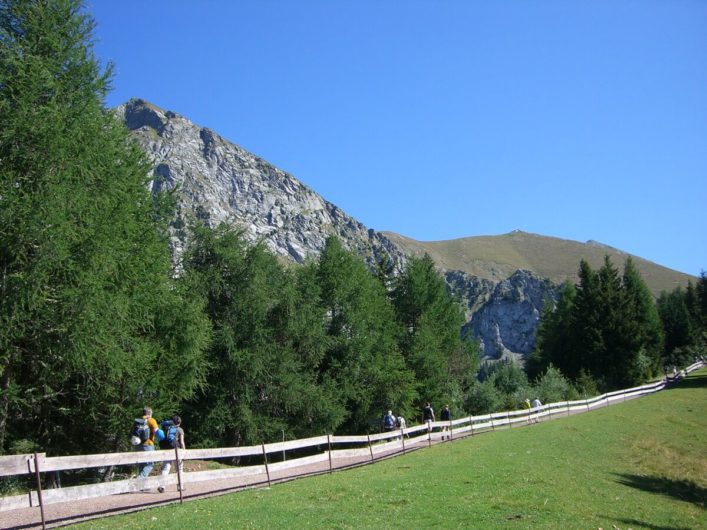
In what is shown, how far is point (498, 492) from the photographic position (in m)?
14.9

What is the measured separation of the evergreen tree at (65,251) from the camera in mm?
16219

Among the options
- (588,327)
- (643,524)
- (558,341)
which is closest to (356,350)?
(643,524)

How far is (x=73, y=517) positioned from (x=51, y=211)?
28.5 ft

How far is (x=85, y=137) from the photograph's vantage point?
1838 centimetres

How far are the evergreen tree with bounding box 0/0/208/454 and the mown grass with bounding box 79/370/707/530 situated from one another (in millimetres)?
7233

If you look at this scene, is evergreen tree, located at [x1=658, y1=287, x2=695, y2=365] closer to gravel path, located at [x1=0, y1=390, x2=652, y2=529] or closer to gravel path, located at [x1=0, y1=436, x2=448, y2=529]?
gravel path, located at [x1=0, y1=390, x2=652, y2=529]

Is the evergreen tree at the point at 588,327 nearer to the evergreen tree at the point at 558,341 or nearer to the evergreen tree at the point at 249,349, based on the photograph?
the evergreen tree at the point at 558,341

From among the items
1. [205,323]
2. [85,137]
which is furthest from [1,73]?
[205,323]

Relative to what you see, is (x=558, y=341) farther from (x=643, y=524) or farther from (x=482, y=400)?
(x=643, y=524)

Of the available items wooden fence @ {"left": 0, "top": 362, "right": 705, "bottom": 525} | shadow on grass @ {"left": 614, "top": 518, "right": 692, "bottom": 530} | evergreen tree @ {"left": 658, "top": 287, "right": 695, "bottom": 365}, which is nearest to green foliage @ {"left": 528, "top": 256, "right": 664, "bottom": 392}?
evergreen tree @ {"left": 658, "top": 287, "right": 695, "bottom": 365}

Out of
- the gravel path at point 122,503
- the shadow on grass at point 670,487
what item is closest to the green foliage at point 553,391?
the shadow on grass at point 670,487

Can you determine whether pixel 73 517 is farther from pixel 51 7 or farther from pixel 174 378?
pixel 51 7

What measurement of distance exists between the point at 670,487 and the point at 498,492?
28.7ft

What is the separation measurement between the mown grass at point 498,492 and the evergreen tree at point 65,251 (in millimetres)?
7233
